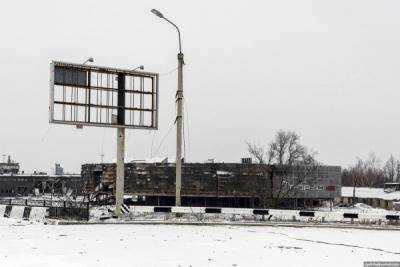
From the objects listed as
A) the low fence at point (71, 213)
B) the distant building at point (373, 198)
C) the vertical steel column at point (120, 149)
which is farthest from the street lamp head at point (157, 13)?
the distant building at point (373, 198)

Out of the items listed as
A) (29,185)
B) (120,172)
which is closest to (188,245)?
(120,172)

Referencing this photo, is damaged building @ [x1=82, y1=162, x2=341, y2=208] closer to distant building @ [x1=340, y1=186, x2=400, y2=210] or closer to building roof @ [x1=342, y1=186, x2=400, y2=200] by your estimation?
distant building @ [x1=340, y1=186, x2=400, y2=210]

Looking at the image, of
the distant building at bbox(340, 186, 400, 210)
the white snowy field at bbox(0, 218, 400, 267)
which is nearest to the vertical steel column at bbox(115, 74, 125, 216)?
the white snowy field at bbox(0, 218, 400, 267)

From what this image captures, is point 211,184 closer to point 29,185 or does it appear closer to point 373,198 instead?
point 373,198

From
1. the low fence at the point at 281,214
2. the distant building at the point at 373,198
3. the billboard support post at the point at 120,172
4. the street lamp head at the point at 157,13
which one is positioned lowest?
the distant building at the point at 373,198

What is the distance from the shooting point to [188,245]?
21922mm

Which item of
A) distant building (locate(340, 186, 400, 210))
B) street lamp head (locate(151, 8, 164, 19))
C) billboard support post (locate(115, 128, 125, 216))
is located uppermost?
street lamp head (locate(151, 8, 164, 19))

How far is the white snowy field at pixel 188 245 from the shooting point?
17.8 m

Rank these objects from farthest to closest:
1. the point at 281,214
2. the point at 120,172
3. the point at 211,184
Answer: the point at 211,184
the point at 281,214
the point at 120,172

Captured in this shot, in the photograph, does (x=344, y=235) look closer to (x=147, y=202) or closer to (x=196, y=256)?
(x=196, y=256)

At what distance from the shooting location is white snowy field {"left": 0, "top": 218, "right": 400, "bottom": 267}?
1775 cm

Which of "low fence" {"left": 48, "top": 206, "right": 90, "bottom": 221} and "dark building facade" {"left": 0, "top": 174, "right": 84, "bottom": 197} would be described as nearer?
"low fence" {"left": 48, "top": 206, "right": 90, "bottom": 221}

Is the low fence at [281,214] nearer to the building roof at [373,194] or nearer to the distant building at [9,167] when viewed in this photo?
the building roof at [373,194]

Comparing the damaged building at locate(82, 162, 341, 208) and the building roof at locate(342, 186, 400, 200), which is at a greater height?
the damaged building at locate(82, 162, 341, 208)
